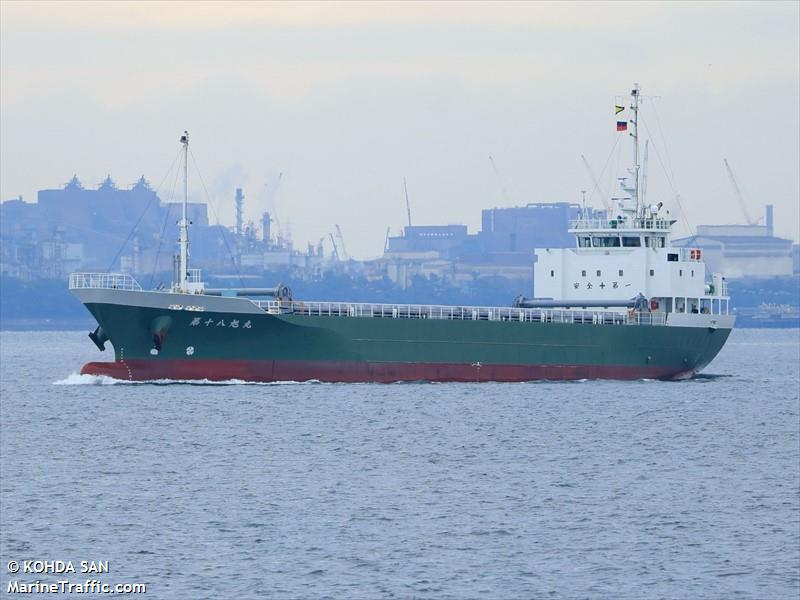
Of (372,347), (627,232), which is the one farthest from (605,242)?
(372,347)

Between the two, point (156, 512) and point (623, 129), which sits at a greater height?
point (623, 129)

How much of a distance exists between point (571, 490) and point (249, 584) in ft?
39.5

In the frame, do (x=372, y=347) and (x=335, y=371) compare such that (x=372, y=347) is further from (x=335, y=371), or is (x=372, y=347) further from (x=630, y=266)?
(x=630, y=266)

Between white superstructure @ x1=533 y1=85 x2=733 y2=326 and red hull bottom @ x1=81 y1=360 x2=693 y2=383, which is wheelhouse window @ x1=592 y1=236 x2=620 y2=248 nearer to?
white superstructure @ x1=533 y1=85 x2=733 y2=326

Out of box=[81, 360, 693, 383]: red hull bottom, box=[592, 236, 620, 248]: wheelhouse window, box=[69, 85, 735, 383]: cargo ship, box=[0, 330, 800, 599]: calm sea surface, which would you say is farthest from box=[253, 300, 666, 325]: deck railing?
box=[592, 236, 620, 248]: wheelhouse window

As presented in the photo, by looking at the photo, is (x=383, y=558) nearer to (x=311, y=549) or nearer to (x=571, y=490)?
(x=311, y=549)

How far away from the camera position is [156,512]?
36.2m

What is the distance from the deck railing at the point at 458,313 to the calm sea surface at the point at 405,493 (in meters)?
3.35

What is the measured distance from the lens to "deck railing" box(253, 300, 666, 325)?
62.0m

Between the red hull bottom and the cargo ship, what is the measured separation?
0.17 ft

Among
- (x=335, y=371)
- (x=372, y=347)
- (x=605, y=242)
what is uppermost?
(x=605, y=242)

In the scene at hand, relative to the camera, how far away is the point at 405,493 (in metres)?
38.8

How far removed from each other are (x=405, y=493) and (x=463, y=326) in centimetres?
2590

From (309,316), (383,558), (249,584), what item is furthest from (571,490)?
(309,316)
